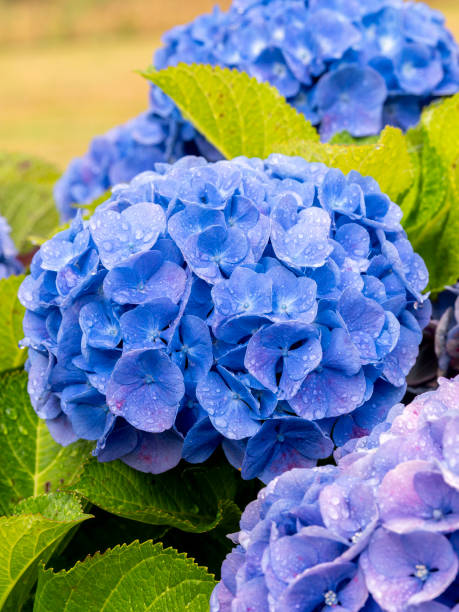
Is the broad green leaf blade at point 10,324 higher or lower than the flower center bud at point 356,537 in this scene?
lower

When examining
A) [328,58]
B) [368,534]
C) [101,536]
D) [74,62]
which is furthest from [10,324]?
[74,62]

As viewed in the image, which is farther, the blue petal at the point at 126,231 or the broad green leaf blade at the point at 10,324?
the broad green leaf blade at the point at 10,324

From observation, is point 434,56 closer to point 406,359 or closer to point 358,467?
point 406,359

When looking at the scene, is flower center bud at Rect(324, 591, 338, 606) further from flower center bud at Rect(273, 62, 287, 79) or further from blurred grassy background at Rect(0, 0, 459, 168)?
blurred grassy background at Rect(0, 0, 459, 168)

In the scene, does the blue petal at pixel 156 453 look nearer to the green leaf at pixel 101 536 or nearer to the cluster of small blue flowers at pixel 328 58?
the green leaf at pixel 101 536

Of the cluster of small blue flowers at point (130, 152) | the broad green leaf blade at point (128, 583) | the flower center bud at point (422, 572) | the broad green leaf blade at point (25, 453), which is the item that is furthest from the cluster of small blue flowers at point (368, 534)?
the cluster of small blue flowers at point (130, 152)

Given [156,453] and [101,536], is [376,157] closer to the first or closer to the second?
[156,453]
